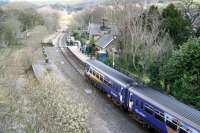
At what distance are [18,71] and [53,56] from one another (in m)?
15.6

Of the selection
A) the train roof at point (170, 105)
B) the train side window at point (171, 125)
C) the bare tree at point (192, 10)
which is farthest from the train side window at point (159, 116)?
the bare tree at point (192, 10)

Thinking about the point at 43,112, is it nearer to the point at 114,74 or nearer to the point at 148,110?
the point at 148,110

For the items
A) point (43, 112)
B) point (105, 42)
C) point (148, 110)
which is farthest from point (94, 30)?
point (43, 112)

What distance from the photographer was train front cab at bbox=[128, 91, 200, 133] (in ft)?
65.6

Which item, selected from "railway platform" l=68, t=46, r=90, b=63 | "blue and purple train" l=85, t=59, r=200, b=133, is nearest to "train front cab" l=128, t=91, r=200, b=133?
"blue and purple train" l=85, t=59, r=200, b=133

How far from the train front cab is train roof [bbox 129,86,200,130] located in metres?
0.24

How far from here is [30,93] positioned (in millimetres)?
20281

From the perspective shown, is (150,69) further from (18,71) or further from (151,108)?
(18,71)

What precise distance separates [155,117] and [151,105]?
0.83m

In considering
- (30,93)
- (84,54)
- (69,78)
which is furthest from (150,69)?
(84,54)

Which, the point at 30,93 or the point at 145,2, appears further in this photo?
the point at 145,2

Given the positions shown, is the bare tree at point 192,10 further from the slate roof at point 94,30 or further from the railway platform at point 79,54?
the slate roof at point 94,30

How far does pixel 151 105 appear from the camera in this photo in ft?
75.2

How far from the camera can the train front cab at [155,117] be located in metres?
20.0
